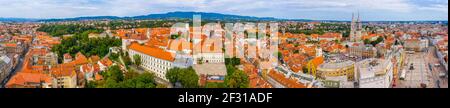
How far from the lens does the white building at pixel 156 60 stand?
22.9 ft

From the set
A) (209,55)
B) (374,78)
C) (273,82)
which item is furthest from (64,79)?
(374,78)

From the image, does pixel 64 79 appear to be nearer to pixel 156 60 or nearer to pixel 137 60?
pixel 156 60

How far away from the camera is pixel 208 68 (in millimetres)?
6984

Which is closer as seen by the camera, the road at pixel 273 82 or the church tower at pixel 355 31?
the road at pixel 273 82

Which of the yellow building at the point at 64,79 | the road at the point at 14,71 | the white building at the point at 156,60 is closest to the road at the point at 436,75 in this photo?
the white building at the point at 156,60

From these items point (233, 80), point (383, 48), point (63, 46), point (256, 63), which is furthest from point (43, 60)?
point (383, 48)

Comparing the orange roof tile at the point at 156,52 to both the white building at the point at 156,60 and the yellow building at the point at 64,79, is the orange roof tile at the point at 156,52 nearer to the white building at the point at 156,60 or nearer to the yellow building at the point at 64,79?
the white building at the point at 156,60

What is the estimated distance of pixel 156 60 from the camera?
24.2 ft

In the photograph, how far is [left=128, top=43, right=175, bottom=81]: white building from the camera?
699cm

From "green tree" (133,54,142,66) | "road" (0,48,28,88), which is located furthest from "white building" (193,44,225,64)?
"road" (0,48,28,88)

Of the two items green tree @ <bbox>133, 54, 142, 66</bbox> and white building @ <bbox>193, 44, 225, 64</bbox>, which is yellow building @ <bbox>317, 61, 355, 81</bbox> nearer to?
white building @ <bbox>193, 44, 225, 64</bbox>
